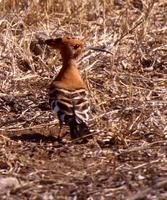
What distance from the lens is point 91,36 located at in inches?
298

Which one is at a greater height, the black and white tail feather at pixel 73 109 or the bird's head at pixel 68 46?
the bird's head at pixel 68 46

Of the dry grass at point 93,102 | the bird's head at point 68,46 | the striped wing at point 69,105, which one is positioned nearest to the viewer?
the dry grass at point 93,102

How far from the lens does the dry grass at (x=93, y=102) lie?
482 cm

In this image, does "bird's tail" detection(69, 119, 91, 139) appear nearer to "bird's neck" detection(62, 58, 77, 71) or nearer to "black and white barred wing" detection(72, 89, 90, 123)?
"black and white barred wing" detection(72, 89, 90, 123)

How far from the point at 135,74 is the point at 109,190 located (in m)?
2.37

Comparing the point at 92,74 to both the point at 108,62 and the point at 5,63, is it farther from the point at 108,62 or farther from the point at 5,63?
the point at 5,63

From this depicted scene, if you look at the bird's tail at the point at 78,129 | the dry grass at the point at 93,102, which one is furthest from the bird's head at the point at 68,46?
the bird's tail at the point at 78,129

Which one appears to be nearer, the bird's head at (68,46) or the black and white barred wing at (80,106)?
the black and white barred wing at (80,106)

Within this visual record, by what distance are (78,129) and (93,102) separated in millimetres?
756

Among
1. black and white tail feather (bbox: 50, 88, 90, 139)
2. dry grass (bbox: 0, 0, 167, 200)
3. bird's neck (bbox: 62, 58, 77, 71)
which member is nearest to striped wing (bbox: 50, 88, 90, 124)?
black and white tail feather (bbox: 50, 88, 90, 139)

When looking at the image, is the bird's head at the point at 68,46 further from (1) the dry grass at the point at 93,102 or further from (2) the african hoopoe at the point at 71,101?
(1) the dry grass at the point at 93,102

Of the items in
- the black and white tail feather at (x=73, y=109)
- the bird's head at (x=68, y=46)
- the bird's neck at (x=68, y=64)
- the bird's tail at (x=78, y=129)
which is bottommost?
the bird's tail at (x=78, y=129)

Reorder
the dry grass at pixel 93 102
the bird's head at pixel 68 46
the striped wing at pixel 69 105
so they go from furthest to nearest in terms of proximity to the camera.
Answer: the bird's head at pixel 68 46
the striped wing at pixel 69 105
the dry grass at pixel 93 102

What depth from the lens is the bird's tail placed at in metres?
5.32
